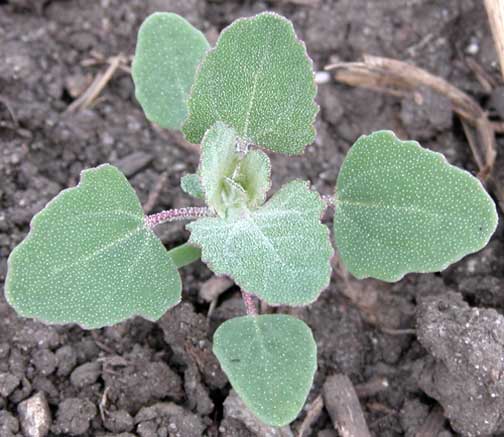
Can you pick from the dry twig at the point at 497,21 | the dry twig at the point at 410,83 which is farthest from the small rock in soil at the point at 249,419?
Result: the dry twig at the point at 497,21

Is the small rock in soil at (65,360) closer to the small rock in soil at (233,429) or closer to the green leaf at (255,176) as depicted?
the small rock in soil at (233,429)

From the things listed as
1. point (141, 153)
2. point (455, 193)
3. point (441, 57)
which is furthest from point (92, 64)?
point (455, 193)

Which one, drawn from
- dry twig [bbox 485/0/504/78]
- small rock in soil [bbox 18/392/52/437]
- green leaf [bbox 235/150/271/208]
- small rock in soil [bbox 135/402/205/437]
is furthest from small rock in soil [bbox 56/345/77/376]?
dry twig [bbox 485/0/504/78]

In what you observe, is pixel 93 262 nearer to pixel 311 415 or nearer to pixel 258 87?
pixel 258 87

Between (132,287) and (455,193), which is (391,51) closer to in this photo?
(455,193)

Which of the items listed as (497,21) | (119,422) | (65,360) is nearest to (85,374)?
(65,360)

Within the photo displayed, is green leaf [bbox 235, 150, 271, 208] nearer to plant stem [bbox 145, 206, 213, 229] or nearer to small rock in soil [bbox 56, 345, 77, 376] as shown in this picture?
plant stem [bbox 145, 206, 213, 229]
